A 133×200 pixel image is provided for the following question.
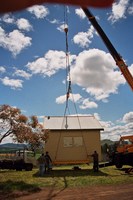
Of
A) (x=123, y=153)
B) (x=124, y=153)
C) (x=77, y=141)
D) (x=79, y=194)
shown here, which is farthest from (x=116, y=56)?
→ (x=77, y=141)

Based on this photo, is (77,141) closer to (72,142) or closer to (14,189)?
(72,142)

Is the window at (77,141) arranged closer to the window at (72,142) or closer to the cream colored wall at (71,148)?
the window at (72,142)

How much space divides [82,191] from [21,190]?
119 inches

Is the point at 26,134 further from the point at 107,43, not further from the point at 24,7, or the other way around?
the point at 24,7

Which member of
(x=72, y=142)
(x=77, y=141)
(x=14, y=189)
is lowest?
(x=14, y=189)

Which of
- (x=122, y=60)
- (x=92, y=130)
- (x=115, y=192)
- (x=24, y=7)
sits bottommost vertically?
(x=115, y=192)

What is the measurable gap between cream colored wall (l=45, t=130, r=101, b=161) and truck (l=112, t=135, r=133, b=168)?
7.23 metres

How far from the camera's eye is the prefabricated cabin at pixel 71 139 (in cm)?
3622

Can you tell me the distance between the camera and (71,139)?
1449 inches

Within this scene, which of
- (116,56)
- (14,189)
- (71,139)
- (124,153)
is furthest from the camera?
(71,139)

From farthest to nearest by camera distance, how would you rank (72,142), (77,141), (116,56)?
(77,141) → (72,142) → (116,56)

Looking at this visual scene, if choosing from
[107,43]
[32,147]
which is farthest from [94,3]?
[32,147]

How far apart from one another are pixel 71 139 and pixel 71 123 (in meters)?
3.25

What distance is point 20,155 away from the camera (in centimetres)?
3189
